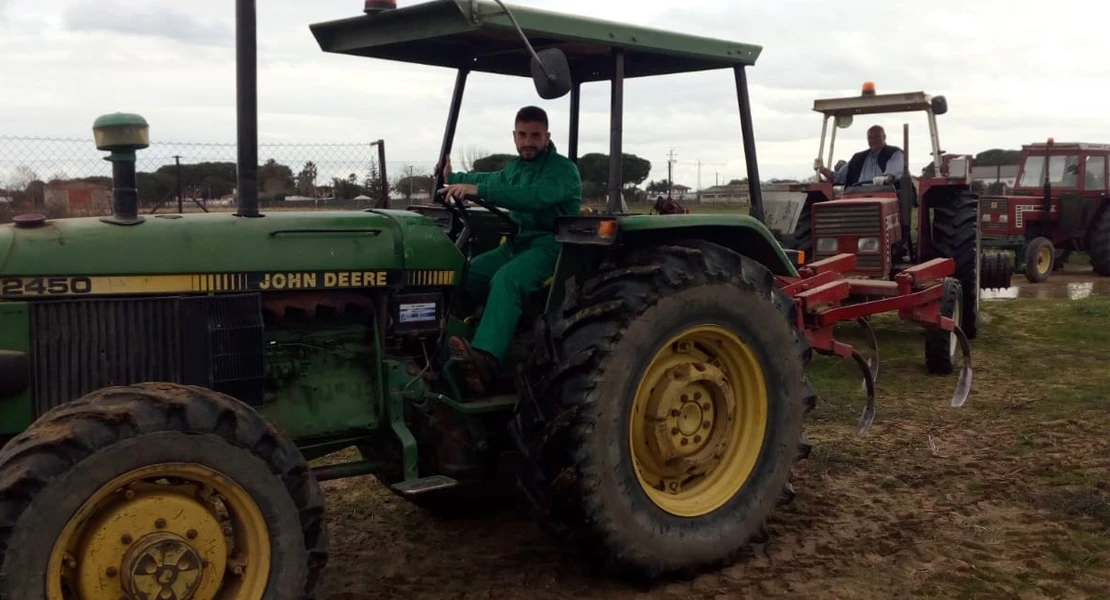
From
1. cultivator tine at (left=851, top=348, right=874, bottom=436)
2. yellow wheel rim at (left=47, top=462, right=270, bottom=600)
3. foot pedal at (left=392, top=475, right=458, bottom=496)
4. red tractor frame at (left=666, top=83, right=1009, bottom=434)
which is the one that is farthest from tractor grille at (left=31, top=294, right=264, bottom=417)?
red tractor frame at (left=666, top=83, right=1009, bottom=434)

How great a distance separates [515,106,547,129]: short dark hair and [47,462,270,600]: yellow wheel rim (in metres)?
2.14

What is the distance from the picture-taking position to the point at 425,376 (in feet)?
13.8

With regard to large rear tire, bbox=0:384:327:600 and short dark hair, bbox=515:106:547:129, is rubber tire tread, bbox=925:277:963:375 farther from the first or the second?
large rear tire, bbox=0:384:327:600

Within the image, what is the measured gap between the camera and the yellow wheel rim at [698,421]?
415 centimetres

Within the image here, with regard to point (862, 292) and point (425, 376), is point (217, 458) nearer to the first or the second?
point (425, 376)

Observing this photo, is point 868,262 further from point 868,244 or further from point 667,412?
point 667,412

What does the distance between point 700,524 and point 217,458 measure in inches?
78.5

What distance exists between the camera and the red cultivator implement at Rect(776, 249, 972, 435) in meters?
5.89

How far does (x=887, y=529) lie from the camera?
4.62m

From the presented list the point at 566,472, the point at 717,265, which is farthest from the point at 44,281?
the point at 717,265

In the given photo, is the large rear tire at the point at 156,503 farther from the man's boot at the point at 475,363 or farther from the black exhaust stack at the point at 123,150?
the man's boot at the point at 475,363

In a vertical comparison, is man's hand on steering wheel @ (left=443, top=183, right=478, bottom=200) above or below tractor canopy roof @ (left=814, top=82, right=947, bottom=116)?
below

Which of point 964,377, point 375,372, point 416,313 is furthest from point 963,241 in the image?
point 375,372

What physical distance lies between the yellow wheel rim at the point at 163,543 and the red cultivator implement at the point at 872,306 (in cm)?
304
